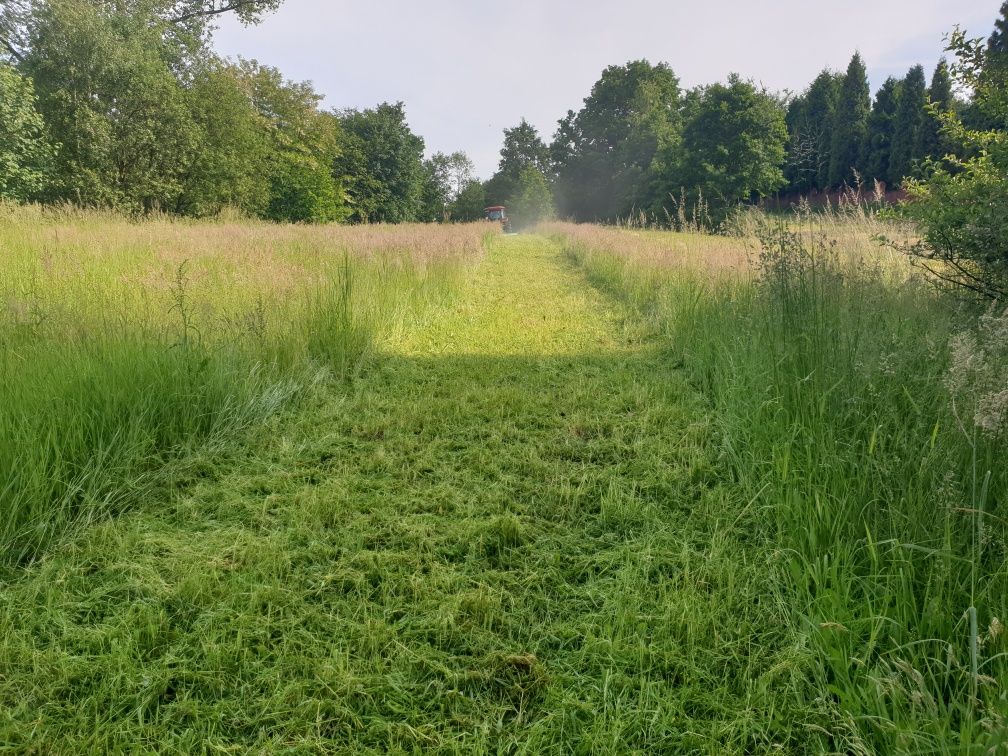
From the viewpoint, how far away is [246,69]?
25.3 metres

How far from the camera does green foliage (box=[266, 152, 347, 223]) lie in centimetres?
2662

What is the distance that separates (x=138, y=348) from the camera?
2914 millimetres

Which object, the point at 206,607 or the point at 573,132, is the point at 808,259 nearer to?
the point at 206,607

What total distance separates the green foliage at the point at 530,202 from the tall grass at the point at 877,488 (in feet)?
145

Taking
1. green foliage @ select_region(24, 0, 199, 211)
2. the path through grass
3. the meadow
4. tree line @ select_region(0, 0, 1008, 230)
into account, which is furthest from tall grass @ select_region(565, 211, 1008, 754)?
green foliage @ select_region(24, 0, 199, 211)

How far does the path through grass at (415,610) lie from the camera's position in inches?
52.5

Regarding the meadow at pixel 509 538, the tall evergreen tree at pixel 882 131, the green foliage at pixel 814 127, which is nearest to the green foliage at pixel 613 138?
the green foliage at pixel 814 127

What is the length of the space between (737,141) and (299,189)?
27.4 metres

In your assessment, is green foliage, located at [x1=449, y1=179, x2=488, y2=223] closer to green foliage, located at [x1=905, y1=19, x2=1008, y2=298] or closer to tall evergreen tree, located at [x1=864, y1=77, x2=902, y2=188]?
tall evergreen tree, located at [x1=864, y1=77, x2=902, y2=188]

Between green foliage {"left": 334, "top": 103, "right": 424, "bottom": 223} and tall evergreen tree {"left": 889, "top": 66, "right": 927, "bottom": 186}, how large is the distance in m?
32.9

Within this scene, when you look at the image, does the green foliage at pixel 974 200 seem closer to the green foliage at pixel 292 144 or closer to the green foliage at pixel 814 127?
the green foliage at pixel 292 144

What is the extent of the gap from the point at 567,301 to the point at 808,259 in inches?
172

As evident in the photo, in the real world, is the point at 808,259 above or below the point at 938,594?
above

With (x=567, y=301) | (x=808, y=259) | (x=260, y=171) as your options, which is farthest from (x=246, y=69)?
(x=808, y=259)
